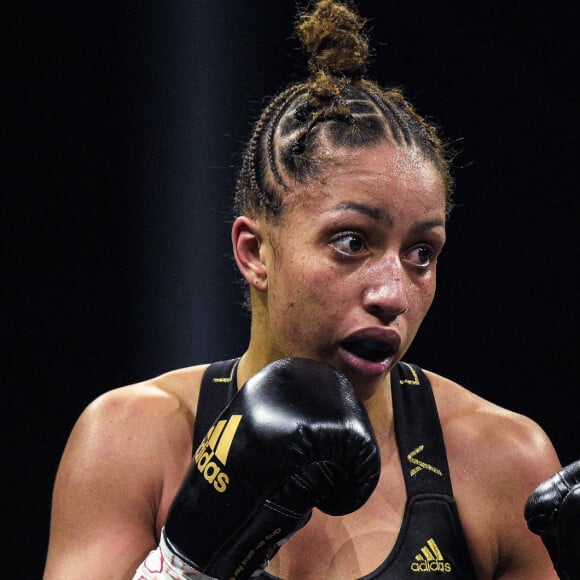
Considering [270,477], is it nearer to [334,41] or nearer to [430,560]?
[430,560]

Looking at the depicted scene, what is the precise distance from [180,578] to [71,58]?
141 centimetres

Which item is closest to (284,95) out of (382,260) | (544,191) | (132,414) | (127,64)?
(382,260)

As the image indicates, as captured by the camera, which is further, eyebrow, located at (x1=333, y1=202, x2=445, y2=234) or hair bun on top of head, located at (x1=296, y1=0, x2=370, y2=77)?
hair bun on top of head, located at (x1=296, y1=0, x2=370, y2=77)

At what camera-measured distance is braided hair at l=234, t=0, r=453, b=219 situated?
140 cm

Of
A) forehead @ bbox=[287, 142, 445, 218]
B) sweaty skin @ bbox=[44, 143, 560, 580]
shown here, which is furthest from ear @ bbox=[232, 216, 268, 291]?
forehead @ bbox=[287, 142, 445, 218]

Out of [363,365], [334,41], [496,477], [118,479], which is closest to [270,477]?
[363,365]

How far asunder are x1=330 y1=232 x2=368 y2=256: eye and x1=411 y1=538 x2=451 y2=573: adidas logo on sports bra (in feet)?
1.42

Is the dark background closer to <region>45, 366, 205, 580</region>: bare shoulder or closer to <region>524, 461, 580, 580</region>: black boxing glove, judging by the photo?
<region>45, 366, 205, 580</region>: bare shoulder

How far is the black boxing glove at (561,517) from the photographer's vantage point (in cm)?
117

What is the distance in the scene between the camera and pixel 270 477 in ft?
3.80

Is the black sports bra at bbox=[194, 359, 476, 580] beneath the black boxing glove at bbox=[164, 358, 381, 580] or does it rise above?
beneath

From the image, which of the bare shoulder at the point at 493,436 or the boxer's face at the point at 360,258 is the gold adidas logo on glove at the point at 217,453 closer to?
the boxer's face at the point at 360,258

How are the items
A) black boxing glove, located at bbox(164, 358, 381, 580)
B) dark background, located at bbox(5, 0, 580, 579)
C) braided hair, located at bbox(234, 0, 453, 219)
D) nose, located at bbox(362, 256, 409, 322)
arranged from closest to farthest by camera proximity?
black boxing glove, located at bbox(164, 358, 381, 580)
nose, located at bbox(362, 256, 409, 322)
braided hair, located at bbox(234, 0, 453, 219)
dark background, located at bbox(5, 0, 580, 579)

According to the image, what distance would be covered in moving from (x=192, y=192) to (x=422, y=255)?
3.74 feet
